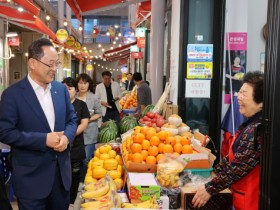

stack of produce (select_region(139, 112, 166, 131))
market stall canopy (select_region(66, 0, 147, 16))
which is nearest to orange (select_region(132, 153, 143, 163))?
stack of produce (select_region(139, 112, 166, 131))

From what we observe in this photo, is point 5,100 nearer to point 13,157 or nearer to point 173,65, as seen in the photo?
point 13,157

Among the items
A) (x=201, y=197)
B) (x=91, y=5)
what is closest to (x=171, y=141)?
(x=201, y=197)

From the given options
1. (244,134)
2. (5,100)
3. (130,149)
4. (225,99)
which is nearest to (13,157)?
(5,100)

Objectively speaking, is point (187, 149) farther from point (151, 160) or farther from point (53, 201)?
point (53, 201)

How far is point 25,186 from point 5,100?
0.71m

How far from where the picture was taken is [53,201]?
299 cm

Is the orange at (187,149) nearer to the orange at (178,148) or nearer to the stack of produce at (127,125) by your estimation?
the orange at (178,148)

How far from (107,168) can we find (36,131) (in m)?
1.18

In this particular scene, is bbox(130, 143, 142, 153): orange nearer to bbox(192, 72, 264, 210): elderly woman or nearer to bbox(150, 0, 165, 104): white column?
bbox(192, 72, 264, 210): elderly woman

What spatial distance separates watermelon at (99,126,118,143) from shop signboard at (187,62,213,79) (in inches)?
65.8

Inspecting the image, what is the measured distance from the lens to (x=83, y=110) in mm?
4879

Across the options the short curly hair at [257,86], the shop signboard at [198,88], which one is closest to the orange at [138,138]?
the short curly hair at [257,86]

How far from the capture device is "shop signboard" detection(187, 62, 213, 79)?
570 centimetres

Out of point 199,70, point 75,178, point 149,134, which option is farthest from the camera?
point 199,70
